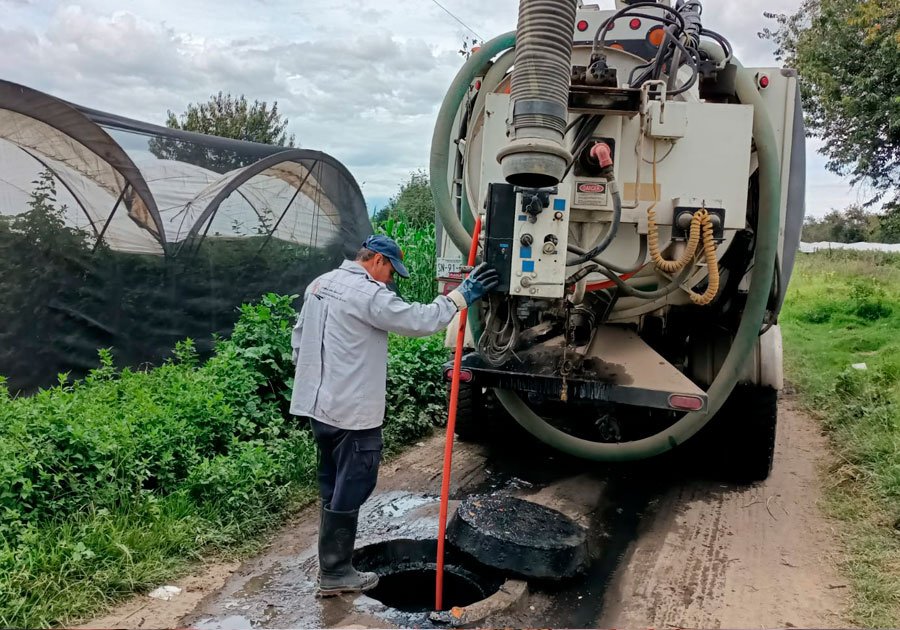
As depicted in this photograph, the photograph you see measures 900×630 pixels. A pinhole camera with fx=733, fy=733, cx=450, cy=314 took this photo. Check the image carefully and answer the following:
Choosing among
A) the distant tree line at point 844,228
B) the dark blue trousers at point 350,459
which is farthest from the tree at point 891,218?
the distant tree line at point 844,228

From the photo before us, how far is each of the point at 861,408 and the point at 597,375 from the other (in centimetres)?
364

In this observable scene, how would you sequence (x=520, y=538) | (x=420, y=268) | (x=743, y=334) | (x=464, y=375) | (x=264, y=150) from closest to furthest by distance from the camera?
(x=520, y=538), (x=743, y=334), (x=464, y=375), (x=264, y=150), (x=420, y=268)

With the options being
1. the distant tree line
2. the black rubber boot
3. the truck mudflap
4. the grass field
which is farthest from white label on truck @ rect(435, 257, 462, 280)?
the distant tree line

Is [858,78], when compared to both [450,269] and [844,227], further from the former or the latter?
[844,227]

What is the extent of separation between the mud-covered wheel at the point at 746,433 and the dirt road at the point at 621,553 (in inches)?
5.5

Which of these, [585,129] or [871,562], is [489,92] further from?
[871,562]

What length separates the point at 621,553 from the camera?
161 inches

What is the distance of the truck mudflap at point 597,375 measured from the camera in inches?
161

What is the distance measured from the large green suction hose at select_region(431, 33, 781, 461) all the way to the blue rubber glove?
75 centimetres

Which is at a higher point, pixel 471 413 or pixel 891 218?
pixel 891 218

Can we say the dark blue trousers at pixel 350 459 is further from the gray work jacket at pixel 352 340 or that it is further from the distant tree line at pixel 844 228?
the distant tree line at pixel 844 228

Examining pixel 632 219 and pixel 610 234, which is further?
pixel 632 219

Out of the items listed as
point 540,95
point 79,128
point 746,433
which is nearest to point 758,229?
point 746,433

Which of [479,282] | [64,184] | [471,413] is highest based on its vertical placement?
[64,184]
